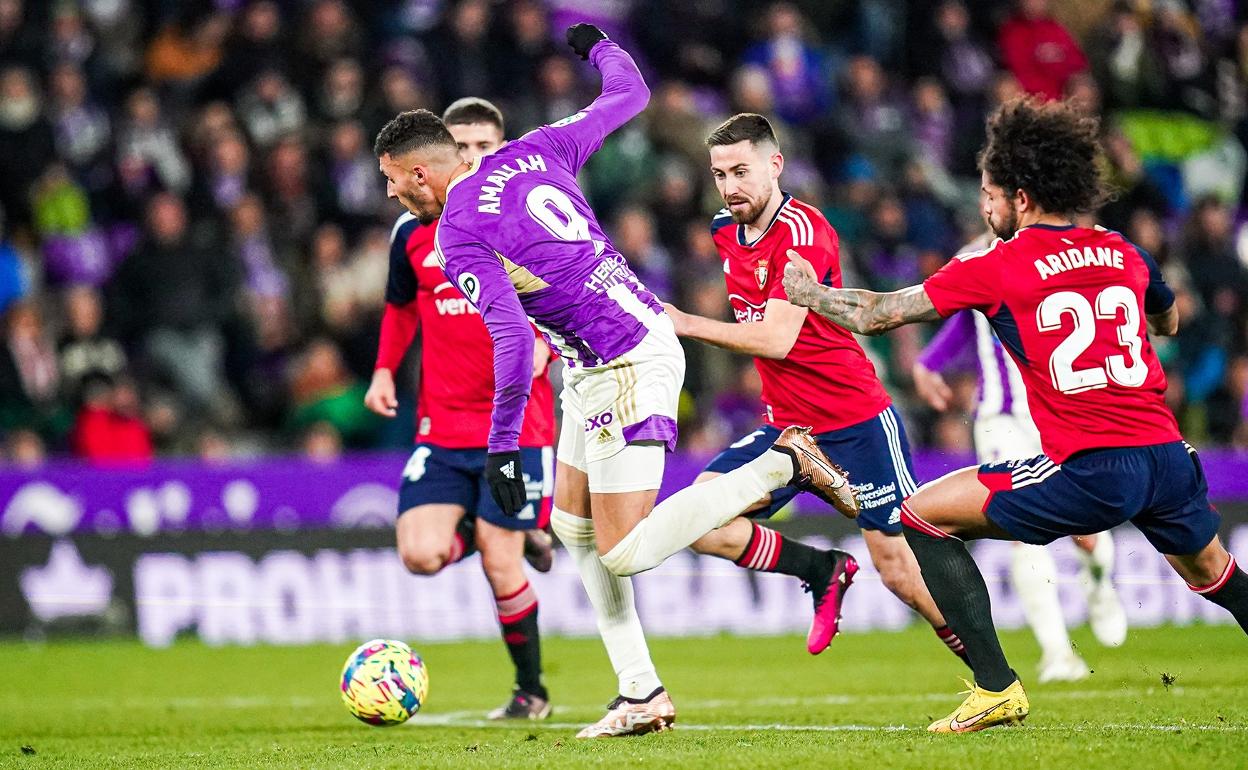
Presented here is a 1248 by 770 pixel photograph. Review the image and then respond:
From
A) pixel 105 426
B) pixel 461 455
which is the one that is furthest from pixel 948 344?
pixel 105 426

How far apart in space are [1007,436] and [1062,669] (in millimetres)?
1427

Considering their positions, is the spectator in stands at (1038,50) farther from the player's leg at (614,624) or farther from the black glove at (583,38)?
the player's leg at (614,624)

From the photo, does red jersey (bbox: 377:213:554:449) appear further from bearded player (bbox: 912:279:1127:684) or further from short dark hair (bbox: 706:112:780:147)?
bearded player (bbox: 912:279:1127:684)

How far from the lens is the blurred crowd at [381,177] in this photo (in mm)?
15555

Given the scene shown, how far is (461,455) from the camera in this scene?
9.24 meters

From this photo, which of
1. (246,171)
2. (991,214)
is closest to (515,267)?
(991,214)

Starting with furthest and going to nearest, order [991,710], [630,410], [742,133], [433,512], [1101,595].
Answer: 1. [1101,595]
2. [433,512]
3. [742,133]
4. [630,410]
5. [991,710]

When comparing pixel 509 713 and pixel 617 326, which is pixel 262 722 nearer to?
pixel 509 713

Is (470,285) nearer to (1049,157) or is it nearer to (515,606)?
(1049,157)

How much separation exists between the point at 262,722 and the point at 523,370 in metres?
3.31

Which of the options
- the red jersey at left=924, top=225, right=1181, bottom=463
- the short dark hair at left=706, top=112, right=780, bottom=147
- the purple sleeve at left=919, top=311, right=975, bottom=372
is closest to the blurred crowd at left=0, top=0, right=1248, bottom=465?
the purple sleeve at left=919, top=311, right=975, bottom=372

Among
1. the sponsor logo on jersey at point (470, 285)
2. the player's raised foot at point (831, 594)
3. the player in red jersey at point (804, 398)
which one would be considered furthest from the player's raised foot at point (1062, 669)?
the sponsor logo on jersey at point (470, 285)

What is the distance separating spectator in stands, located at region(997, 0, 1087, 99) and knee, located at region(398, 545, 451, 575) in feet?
39.8

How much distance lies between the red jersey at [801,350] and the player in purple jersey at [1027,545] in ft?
5.96
